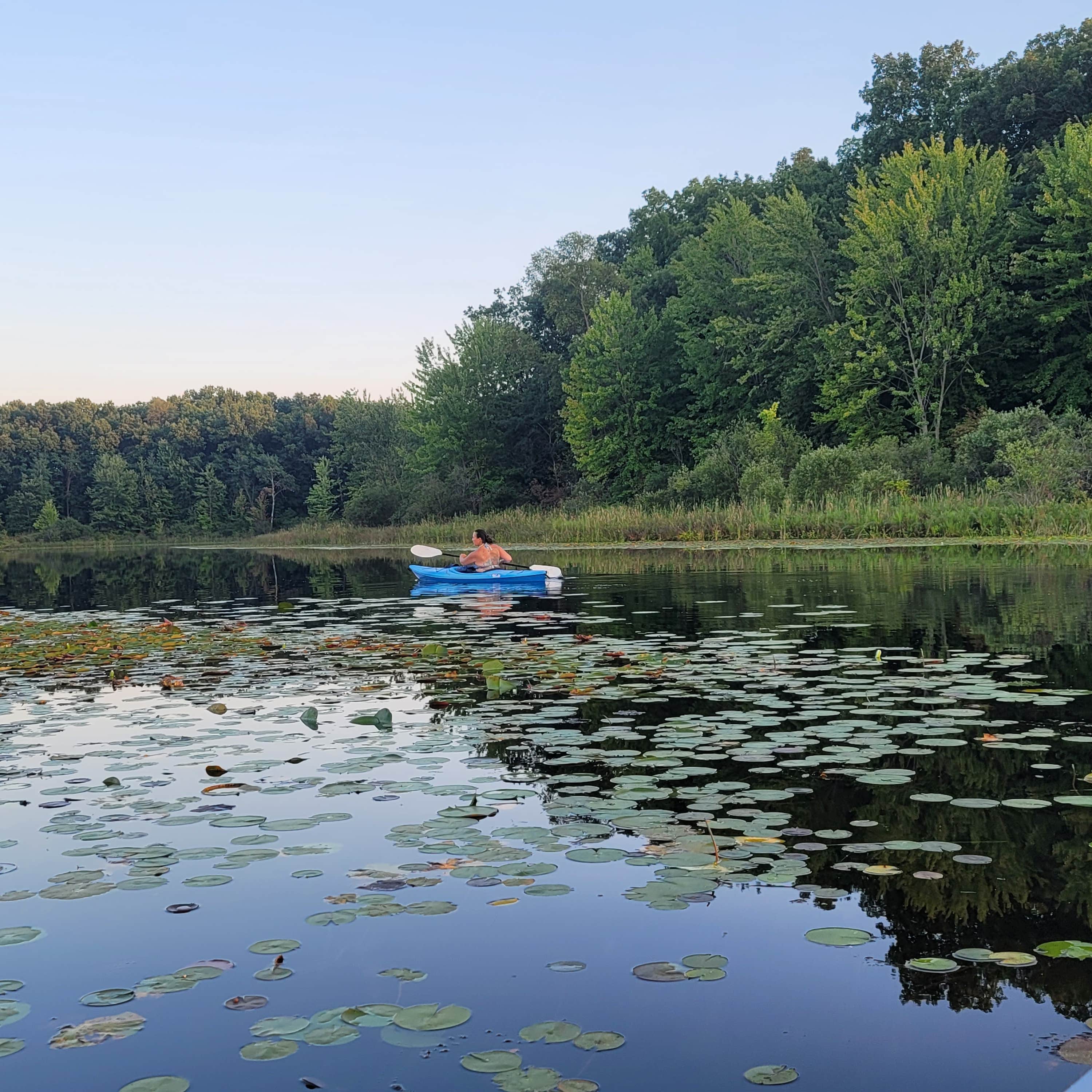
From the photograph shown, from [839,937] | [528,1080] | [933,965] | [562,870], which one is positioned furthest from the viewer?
[562,870]

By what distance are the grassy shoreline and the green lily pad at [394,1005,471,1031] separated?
76.0 feet

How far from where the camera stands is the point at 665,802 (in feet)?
15.6

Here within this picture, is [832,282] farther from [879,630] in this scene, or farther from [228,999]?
[228,999]

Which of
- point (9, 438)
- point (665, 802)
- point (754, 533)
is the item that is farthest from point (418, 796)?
point (9, 438)

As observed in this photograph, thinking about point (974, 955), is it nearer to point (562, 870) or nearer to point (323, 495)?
point (562, 870)

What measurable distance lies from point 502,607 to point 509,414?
46806mm

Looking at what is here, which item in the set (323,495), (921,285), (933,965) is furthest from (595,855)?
(323,495)

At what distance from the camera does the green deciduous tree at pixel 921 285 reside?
1523 inches

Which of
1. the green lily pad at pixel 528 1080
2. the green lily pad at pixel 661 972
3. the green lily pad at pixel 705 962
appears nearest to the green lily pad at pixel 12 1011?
the green lily pad at pixel 528 1080

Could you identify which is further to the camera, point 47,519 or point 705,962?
point 47,519

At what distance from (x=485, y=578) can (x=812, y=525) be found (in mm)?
12794

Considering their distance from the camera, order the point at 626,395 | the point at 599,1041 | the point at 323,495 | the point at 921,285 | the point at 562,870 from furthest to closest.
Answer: the point at 323,495 < the point at 626,395 < the point at 921,285 < the point at 562,870 < the point at 599,1041

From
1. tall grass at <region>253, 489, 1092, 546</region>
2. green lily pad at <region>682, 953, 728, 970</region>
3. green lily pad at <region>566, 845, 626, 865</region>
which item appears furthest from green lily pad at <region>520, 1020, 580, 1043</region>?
tall grass at <region>253, 489, 1092, 546</region>

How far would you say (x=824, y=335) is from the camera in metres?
41.3
